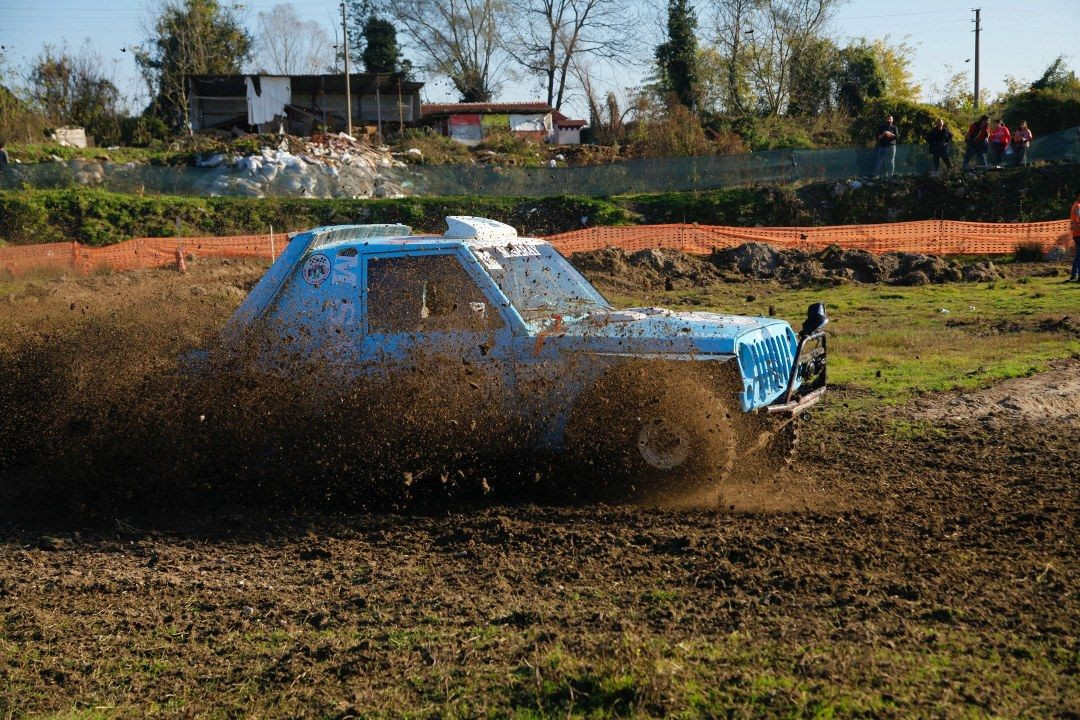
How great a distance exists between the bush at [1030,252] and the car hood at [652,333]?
21.4 meters

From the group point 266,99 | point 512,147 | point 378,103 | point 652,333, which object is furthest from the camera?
point 266,99

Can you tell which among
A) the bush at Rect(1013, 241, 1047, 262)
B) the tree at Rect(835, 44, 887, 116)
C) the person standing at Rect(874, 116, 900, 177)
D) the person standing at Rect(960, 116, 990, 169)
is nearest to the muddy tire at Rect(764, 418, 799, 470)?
the bush at Rect(1013, 241, 1047, 262)

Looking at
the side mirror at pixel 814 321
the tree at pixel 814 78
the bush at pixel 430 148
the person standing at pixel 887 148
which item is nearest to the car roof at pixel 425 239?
the side mirror at pixel 814 321

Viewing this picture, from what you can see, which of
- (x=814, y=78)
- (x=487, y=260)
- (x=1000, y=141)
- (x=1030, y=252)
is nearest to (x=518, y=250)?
(x=487, y=260)

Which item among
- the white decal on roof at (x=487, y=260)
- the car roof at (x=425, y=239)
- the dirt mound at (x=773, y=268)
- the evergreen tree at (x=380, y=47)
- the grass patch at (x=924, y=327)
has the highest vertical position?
the evergreen tree at (x=380, y=47)

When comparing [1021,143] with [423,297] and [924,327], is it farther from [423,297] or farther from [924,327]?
[423,297]

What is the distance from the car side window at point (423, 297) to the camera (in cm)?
680

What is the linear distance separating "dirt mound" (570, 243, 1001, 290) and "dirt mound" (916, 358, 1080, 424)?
10751mm

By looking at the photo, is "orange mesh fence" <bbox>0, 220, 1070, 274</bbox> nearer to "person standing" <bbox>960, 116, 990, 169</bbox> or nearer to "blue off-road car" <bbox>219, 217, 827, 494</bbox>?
"person standing" <bbox>960, 116, 990, 169</bbox>

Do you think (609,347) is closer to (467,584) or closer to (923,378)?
(467,584)

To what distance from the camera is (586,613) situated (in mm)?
4711

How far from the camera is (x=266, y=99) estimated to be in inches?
2240

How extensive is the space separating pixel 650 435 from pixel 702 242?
69.3ft

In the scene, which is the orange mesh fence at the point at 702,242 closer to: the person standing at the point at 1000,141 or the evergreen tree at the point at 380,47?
the person standing at the point at 1000,141
